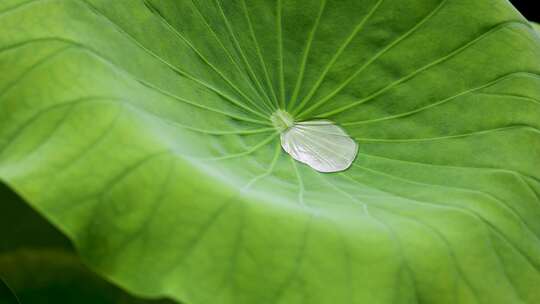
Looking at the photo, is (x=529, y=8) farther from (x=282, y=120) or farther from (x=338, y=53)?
(x=282, y=120)

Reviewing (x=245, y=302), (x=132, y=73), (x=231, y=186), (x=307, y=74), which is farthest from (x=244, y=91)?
(x=245, y=302)

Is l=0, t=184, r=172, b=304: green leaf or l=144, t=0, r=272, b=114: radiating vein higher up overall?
l=144, t=0, r=272, b=114: radiating vein

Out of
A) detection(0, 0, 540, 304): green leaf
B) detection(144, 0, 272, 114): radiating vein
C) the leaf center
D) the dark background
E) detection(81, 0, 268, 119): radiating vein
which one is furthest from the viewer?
the dark background

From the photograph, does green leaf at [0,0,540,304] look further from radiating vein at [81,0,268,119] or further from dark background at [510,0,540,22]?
dark background at [510,0,540,22]

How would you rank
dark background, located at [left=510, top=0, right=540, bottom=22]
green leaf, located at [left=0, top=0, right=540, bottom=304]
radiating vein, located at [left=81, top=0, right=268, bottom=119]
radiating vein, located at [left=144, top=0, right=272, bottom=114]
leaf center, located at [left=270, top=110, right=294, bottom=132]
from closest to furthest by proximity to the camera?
1. green leaf, located at [left=0, top=0, right=540, bottom=304]
2. radiating vein, located at [left=81, top=0, right=268, bottom=119]
3. radiating vein, located at [left=144, top=0, right=272, bottom=114]
4. leaf center, located at [left=270, top=110, right=294, bottom=132]
5. dark background, located at [left=510, top=0, right=540, bottom=22]

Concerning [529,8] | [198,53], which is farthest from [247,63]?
[529,8]

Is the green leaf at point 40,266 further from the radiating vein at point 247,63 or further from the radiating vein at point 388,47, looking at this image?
the radiating vein at point 388,47

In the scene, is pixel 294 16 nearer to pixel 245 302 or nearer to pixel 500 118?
pixel 500 118

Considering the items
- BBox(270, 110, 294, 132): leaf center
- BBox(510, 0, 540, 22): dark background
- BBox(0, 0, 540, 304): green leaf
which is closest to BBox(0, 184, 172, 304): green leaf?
BBox(0, 0, 540, 304): green leaf
